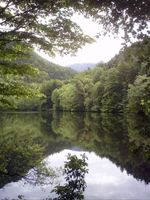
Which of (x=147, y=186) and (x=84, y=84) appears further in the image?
(x=84, y=84)

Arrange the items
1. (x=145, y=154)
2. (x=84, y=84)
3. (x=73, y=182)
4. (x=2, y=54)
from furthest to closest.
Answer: (x=84, y=84), (x=145, y=154), (x=2, y=54), (x=73, y=182)

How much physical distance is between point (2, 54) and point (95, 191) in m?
7.70

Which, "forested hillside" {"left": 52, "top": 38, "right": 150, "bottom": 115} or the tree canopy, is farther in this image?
"forested hillside" {"left": 52, "top": 38, "right": 150, "bottom": 115}

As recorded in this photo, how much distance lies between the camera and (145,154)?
25.0m

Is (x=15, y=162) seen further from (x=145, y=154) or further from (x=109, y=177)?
(x=145, y=154)

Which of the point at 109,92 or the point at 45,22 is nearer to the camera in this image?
the point at 45,22

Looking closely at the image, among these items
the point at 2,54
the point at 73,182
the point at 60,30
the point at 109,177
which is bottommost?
the point at 109,177

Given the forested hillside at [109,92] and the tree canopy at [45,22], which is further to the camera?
the forested hillside at [109,92]

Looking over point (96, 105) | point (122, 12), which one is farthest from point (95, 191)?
point (96, 105)

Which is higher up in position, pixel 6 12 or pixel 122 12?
pixel 6 12

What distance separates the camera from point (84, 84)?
124438 mm

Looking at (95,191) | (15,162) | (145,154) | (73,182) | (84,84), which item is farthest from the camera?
(84,84)

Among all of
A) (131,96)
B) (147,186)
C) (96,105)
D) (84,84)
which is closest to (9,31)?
(147,186)

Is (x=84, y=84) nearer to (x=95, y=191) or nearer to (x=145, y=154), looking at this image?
(x=145, y=154)
